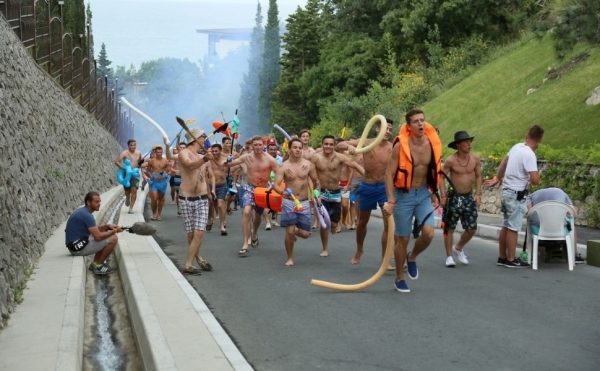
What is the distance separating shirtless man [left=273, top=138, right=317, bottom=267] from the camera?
12.4m

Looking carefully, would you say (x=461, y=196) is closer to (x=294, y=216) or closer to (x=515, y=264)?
(x=515, y=264)

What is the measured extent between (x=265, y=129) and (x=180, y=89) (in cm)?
7632

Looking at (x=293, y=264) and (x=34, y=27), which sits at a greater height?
(x=34, y=27)

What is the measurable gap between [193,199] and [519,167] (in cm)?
456

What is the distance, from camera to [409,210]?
32.4ft

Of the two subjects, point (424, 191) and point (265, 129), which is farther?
point (265, 129)

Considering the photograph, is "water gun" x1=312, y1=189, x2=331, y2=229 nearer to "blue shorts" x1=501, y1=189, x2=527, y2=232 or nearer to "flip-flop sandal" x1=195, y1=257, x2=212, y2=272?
"flip-flop sandal" x1=195, y1=257, x2=212, y2=272

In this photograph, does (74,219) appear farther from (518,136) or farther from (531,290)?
(518,136)

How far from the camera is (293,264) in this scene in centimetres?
1238

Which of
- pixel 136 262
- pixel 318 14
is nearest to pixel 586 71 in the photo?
pixel 136 262

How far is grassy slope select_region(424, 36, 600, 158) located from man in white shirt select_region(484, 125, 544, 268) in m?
8.18

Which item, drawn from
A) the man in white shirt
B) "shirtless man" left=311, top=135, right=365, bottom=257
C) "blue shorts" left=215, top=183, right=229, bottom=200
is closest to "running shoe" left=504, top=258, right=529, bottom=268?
the man in white shirt

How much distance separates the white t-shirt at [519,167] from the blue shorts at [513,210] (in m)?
0.13

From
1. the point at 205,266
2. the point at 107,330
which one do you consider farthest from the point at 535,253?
the point at 107,330
